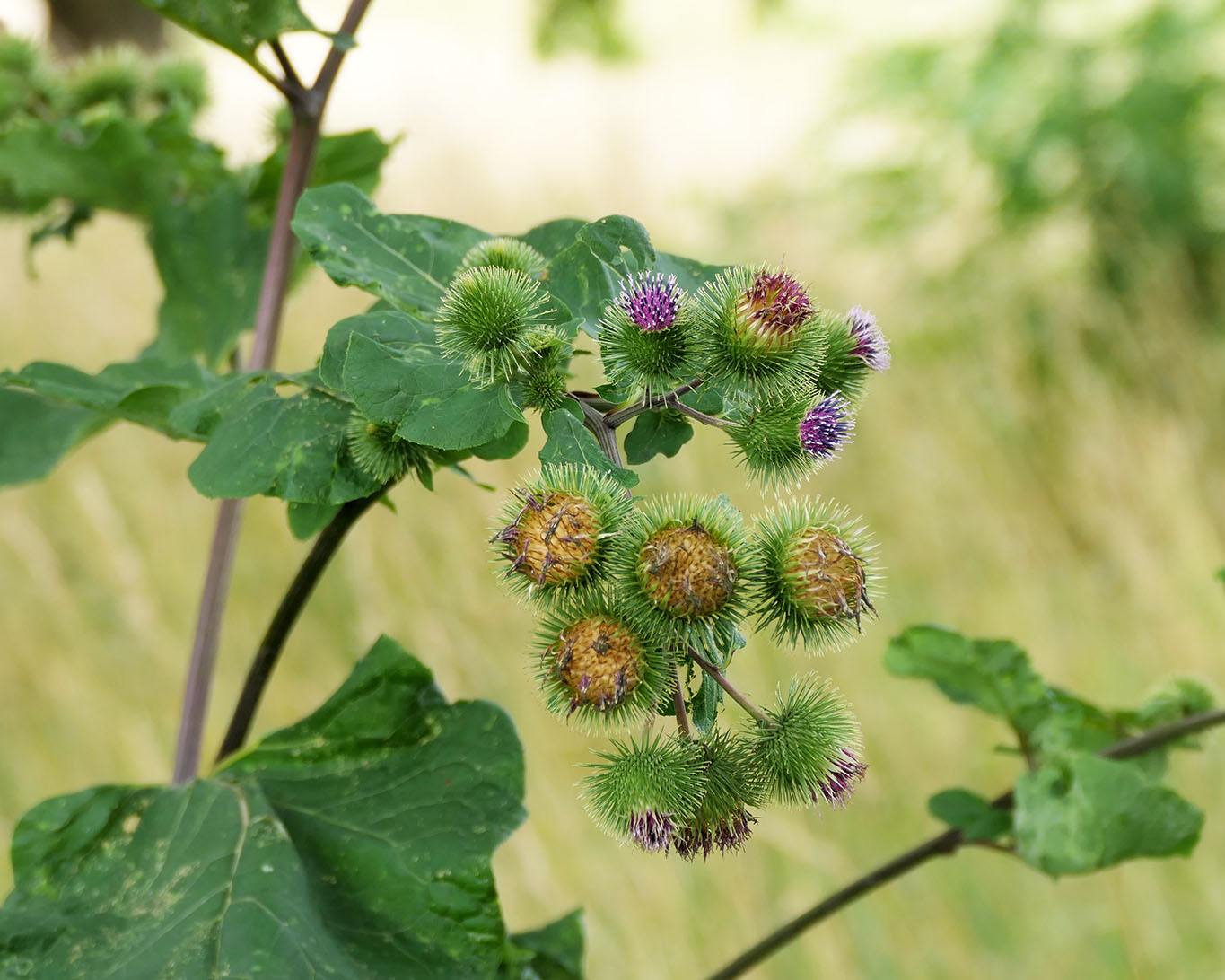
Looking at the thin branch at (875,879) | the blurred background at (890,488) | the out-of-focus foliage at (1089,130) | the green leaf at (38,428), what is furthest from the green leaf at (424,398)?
the out-of-focus foliage at (1089,130)

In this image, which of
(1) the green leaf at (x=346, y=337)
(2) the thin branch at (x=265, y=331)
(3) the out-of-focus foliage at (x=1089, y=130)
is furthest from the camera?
(3) the out-of-focus foliage at (x=1089, y=130)

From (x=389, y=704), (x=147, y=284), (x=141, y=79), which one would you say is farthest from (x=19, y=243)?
(x=389, y=704)

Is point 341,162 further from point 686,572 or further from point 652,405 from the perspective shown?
point 686,572

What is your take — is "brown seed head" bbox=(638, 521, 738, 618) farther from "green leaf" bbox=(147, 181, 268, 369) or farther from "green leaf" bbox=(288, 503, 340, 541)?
"green leaf" bbox=(147, 181, 268, 369)

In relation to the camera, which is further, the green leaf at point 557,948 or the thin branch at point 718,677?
the green leaf at point 557,948

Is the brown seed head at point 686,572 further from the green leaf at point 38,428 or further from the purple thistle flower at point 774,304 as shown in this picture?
the green leaf at point 38,428

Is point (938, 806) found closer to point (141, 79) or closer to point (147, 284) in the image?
point (141, 79)

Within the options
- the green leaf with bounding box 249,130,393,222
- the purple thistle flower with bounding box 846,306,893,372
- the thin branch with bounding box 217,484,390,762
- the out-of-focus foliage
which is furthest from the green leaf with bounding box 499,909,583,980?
the out-of-focus foliage

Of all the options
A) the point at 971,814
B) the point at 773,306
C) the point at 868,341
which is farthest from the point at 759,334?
the point at 971,814
